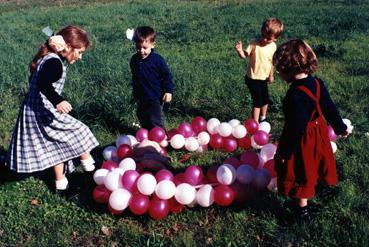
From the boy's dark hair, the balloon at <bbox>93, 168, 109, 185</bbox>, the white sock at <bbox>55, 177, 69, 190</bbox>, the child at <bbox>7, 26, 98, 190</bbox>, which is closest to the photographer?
the balloon at <bbox>93, 168, 109, 185</bbox>

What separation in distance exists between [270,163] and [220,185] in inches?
21.0

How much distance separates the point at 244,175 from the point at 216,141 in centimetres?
117

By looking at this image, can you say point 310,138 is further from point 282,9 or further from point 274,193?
point 282,9

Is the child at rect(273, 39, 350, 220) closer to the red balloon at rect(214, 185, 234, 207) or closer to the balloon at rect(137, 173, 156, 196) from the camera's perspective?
the red balloon at rect(214, 185, 234, 207)

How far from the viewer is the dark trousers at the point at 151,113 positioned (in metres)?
5.28

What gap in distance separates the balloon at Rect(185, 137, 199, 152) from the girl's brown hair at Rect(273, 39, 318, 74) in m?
1.83

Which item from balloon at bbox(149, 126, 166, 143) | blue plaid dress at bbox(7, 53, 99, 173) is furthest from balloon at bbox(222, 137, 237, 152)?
blue plaid dress at bbox(7, 53, 99, 173)

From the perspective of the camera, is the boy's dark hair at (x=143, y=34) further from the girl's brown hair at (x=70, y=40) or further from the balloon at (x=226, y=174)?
the balloon at (x=226, y=174)

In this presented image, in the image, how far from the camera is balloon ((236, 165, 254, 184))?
12.9ft

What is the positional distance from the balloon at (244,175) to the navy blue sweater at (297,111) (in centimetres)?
54

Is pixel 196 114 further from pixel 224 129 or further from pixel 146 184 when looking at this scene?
pixel 146 184

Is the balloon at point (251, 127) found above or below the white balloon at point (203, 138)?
above

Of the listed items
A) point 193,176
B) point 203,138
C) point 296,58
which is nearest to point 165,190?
point 193,176

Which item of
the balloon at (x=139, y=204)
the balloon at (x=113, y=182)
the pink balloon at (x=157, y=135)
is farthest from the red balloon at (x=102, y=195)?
the pink balloon at (x=157, y=135)
